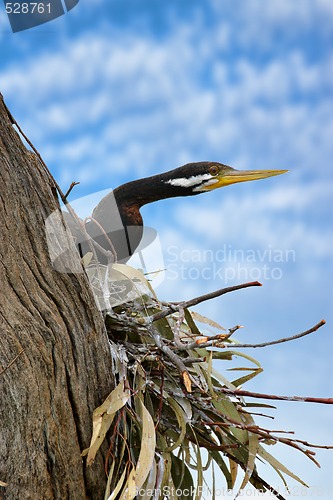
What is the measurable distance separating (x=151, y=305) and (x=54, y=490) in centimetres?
60

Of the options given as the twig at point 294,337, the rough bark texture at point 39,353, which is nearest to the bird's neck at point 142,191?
the rough bark texture at point 39,353

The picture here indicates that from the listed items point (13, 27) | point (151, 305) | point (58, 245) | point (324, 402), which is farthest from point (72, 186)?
point (324, 402)

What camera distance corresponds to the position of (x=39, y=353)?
1.71m

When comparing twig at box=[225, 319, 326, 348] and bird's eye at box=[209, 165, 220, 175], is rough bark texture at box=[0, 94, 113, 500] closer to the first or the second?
twig at box=[225, 319, 326, 348]

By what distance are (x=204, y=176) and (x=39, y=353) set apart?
1.13m

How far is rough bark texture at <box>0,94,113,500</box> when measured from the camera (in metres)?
1.68

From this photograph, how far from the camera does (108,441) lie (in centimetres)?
189

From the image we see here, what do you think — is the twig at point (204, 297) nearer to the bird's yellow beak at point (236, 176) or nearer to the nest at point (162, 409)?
the nest at point (162, 409)

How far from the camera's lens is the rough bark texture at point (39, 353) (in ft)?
5.51

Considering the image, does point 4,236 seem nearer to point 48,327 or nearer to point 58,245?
point 58,245

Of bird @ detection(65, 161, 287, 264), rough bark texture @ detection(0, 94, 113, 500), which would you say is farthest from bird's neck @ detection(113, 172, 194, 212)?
rough bark texture @ detection(0, 94, 113, 500)

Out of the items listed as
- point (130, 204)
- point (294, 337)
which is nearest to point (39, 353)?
point (294, 337)

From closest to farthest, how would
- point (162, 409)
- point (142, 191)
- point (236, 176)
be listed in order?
point (162, 409), point (142, 191), point (236, 176)

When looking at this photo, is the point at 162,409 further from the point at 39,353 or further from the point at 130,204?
the point at 130,204
